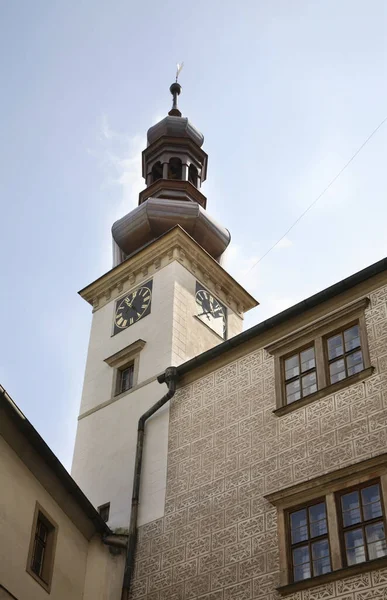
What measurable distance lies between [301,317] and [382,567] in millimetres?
5059

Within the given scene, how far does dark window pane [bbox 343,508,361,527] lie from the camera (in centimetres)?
1230

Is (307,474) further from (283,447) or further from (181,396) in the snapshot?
(181,396)

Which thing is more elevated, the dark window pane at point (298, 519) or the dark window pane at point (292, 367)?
the dark window pane at point (292, 367)

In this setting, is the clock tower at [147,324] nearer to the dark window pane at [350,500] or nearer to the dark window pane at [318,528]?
the dark window pane at [318,528]

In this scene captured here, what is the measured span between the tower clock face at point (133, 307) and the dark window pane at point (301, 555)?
881 centimetres

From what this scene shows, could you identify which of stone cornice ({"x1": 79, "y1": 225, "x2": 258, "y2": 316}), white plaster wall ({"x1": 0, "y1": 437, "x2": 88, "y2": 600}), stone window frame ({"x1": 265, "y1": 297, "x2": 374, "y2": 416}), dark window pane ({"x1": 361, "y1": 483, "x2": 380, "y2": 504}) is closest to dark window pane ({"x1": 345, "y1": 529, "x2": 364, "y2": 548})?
dark window pane ({"x1": 361, "y1": 483, "x2": 380, "y2": 504})

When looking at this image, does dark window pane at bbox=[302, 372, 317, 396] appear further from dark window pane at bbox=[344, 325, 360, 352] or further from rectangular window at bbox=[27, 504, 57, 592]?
rectangular window at bbox=[27, 504, 57, 592]

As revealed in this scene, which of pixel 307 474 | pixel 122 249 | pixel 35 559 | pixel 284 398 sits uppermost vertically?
pixel 122 249

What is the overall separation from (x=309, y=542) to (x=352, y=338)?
3495 millimetres

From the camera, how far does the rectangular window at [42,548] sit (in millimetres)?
13547

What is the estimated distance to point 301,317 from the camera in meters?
15.4

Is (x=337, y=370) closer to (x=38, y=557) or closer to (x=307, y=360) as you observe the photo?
(x=307, y=360)

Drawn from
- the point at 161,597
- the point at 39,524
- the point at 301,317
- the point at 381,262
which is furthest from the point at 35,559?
the point at 381,262

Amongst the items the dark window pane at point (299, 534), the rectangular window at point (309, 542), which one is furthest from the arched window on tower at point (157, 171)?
the dark window pane at point (299, 534)
